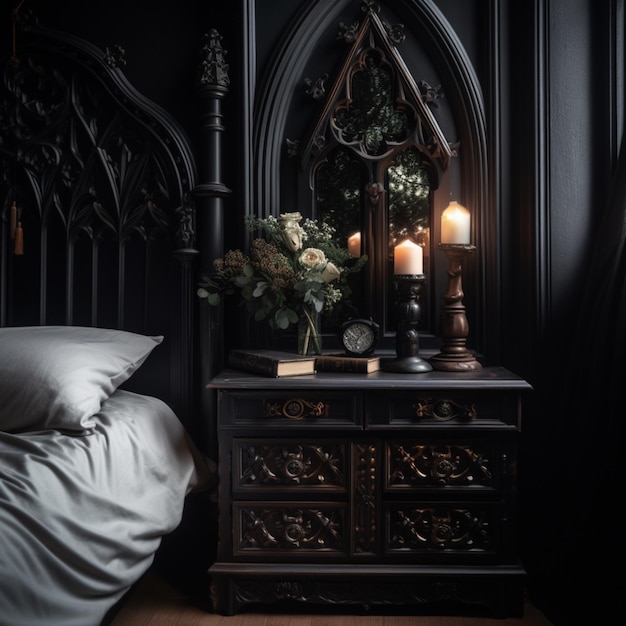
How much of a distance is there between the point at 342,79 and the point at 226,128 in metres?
0.51

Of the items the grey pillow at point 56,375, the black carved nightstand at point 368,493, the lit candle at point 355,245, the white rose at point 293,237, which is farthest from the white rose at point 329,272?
the grey pillow at point 56,375

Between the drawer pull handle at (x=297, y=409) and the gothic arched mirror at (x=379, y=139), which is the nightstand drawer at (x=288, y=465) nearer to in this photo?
the drawer pull handle at (x=297, y=409)

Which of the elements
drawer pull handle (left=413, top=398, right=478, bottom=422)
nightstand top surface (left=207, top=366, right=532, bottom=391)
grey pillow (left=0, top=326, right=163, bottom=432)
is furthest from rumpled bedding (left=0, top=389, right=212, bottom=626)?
drawer pull handle (left=413, top=398, right=478, bottom=422)

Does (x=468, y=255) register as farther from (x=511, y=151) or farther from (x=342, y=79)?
(x=342, y=79)

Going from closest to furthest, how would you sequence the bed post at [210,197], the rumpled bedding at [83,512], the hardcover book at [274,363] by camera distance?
the rumpled bedding at [83,512] → the hardcover book at [274,363] → the bed post at [210,197]

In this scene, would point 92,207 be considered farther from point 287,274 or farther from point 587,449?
point 587,449

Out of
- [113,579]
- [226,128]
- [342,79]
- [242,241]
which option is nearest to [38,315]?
[242,241]

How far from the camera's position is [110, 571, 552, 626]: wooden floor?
1.99 meters

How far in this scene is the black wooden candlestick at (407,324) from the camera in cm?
217

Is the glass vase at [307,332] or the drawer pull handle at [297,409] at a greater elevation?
the glass vase at [307,332]

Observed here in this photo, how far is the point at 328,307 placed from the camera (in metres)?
2.30

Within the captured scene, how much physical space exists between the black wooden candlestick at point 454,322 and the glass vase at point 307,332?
43 centimetres

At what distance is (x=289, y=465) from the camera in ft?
6.65

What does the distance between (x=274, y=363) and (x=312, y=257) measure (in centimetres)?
40
